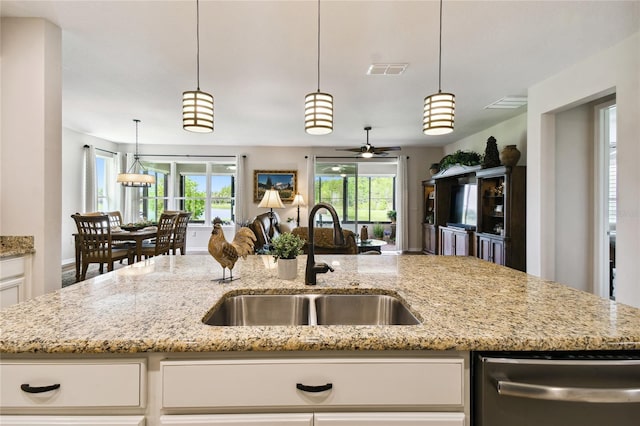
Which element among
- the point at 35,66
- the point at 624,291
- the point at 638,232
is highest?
the point at 35,66

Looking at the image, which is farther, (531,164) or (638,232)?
(531,164)

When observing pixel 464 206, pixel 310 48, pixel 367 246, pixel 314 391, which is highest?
pixel 310 48

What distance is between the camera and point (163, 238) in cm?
499

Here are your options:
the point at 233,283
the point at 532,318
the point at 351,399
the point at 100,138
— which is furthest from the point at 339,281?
the point at 100,138

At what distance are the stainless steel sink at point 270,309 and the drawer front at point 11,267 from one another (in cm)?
200

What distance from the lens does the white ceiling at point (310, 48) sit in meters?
2.35

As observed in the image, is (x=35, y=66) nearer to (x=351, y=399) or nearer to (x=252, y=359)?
(x=252, y=359)

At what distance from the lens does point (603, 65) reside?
2.95 meters

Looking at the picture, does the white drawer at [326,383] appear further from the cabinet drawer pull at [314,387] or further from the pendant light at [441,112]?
the pendant light at [441,112]

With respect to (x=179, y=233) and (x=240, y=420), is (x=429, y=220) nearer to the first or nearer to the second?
(x=179, y=233)

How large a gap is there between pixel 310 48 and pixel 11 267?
286cm

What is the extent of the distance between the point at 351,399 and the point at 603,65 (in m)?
3.71

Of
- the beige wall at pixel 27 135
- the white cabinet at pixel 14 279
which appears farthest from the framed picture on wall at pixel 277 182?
the white cabinet at pixel 14 279

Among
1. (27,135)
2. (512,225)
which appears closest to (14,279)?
(27,135)
